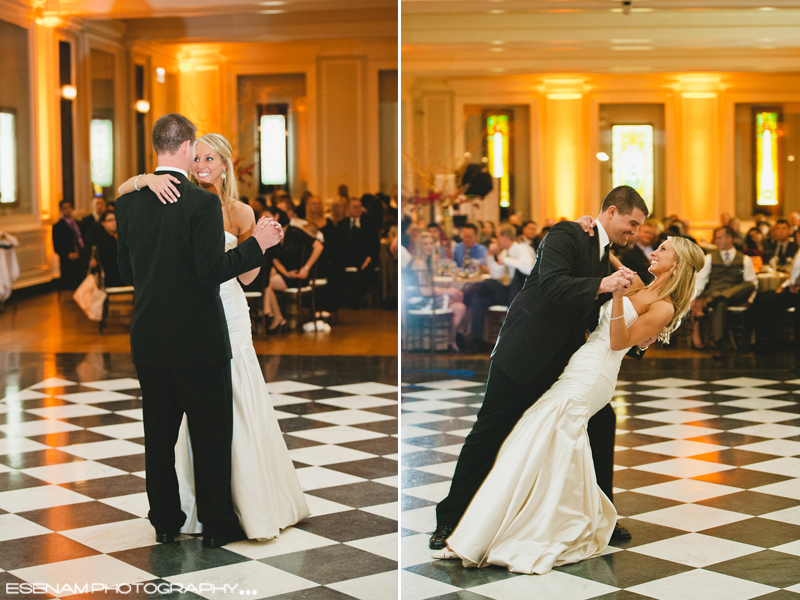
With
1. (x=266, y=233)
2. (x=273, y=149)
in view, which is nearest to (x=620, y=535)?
(x=266, y=233)

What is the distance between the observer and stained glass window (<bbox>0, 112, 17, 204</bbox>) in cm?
1201

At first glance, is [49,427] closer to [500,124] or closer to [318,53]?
[500,124]

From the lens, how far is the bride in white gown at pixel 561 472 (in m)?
3.09

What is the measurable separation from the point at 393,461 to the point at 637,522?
1.30m

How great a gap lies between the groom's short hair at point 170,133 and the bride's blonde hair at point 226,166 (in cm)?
26

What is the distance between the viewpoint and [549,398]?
319 cm

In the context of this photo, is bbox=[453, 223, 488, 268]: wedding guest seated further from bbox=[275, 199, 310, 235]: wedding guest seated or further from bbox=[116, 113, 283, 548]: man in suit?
bbox=[116, 113, 283, 548]: man in suit

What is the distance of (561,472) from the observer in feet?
10.2

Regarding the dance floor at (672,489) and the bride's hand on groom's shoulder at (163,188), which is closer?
the dance floor at (672,489)

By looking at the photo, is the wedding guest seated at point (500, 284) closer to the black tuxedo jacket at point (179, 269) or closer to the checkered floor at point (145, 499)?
the checkered floor at point (145, 499)

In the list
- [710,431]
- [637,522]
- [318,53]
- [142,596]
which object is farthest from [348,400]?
[318,53]

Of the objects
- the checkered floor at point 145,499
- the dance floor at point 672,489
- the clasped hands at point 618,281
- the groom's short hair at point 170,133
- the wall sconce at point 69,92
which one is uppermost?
the wall sconce at point 69,92

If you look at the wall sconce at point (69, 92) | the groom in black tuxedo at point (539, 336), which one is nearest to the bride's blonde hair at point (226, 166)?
the groom in black tuxedo at point (539, 336)

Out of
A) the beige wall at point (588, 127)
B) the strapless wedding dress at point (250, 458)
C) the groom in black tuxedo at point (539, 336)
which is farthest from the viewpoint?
the beige wall at point (588, 127)
